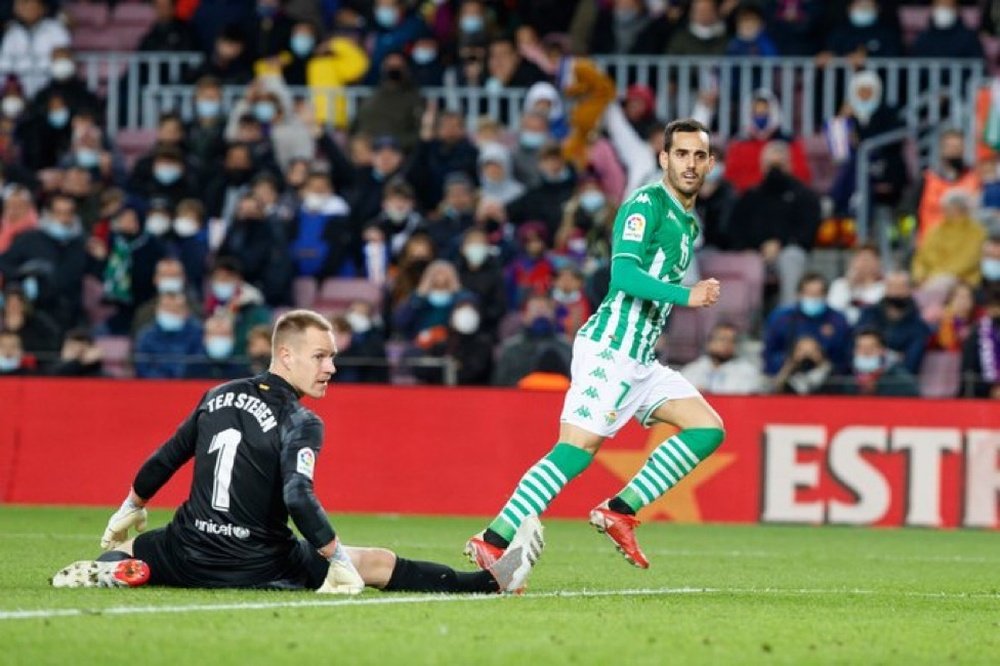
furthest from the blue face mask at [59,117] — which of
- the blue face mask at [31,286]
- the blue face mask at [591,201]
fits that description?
the blue face mask at [591,201]

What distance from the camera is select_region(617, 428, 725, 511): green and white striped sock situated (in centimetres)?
1075

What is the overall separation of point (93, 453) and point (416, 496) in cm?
289

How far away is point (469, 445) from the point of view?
746 inches

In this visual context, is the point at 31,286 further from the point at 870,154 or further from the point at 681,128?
the point at 681,128

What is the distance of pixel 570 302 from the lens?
2048 cm

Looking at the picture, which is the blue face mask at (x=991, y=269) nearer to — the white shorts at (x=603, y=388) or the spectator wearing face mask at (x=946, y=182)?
the spectator wearing face mask at (x=946, y=182)

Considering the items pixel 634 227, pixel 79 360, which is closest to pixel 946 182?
pixel 79 360

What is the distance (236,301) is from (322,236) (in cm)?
162

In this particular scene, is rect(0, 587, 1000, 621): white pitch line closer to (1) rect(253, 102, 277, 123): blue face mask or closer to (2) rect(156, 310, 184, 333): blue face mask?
(2) rect(156, 310, 184, 333): blue face mask

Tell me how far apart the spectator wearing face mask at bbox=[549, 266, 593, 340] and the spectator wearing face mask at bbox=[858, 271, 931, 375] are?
2.62 metres

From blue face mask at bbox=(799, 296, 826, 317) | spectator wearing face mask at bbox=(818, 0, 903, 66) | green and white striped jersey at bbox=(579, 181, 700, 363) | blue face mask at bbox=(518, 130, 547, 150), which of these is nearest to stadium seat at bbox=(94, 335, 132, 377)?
blue face mask at bbox=(518, 130, 547, 150)

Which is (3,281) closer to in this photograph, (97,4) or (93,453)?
(93,453)

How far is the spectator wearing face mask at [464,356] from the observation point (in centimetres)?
1995

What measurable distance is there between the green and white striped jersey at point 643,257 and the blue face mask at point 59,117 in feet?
51.1
